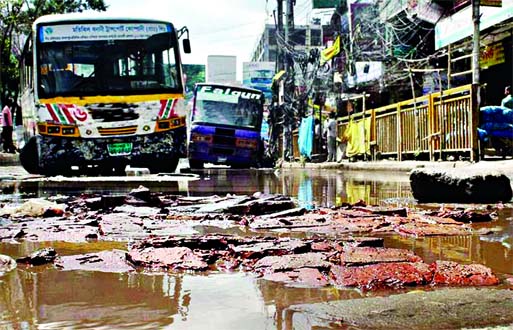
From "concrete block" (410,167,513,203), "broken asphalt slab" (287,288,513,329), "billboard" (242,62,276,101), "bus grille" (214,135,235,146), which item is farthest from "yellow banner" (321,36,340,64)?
"billboard" (242,62,276,101)

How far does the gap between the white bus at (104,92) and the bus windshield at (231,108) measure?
885 centimetres

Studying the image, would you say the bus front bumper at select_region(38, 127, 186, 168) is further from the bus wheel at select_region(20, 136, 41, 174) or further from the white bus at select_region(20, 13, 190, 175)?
the bus wheel at select_region(20, 136, 41, 174)

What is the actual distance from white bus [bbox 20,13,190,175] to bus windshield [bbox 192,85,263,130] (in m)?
8.85

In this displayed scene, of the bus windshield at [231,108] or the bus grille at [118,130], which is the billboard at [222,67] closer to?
the bus windshield at [231,108]

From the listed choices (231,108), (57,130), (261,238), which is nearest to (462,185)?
(261,238)

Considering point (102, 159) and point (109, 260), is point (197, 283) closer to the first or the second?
point (109, 260)

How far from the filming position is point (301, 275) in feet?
8.04

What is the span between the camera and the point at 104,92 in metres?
10.9

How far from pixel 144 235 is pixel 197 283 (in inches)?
52.8

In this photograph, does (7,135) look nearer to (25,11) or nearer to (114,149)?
(25,11)

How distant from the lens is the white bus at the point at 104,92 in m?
10.6

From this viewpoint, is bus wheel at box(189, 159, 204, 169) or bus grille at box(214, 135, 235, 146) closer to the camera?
bus grille at box(214, 135, 235, 146)

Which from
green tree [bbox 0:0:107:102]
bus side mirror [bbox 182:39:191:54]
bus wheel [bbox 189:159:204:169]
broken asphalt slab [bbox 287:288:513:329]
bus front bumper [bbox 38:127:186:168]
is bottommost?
broken asphalt slab [bbox 287:288:513:329]

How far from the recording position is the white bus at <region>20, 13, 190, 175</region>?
10.6 metres
